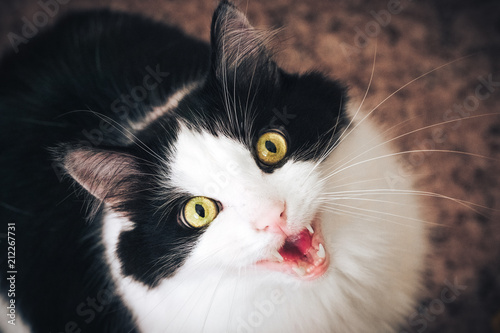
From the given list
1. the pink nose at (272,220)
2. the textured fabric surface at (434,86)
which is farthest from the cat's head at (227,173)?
the textured fabric surface at (434,86)

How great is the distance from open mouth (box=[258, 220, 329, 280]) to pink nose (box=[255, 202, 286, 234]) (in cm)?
7

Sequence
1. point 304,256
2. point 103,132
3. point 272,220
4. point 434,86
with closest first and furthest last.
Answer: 1. point 272,220
2. point 304,256
3. point 103,132
4. point 434,86

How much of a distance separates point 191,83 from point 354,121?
0.45 m

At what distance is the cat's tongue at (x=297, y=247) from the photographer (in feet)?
2.60

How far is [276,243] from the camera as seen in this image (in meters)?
0.72

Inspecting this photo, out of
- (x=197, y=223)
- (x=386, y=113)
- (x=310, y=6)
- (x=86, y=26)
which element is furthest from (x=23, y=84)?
(x=386, y=113)

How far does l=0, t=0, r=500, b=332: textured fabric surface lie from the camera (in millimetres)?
1283

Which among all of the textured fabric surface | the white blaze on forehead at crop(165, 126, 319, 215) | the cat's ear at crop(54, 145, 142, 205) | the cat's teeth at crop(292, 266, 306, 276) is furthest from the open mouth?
the textured fabric surface

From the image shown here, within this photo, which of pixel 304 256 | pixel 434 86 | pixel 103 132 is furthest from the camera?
pixel 434 86

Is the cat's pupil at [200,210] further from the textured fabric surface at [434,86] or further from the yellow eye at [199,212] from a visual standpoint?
the textured fabric surface at [434,86]

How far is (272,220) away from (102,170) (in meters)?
0.37

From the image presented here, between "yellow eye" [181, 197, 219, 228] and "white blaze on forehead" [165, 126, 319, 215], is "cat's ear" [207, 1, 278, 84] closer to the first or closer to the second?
"white blaze on forehead" [165, 126, 319, 215]

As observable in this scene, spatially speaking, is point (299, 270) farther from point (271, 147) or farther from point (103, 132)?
point (103, 132)

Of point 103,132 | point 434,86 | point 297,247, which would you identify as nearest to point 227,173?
point 297,247
